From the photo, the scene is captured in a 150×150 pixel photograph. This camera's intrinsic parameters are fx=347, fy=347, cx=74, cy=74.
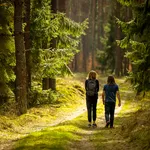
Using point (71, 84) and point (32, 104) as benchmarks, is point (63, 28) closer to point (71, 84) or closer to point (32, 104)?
point (32, 104)

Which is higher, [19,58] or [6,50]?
[6,50]

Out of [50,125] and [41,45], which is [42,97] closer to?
[41,45]

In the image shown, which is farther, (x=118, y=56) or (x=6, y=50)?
(x=118, y=56)

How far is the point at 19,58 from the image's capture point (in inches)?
593

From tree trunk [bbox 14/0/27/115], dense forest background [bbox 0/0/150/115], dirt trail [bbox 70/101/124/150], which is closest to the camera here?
dirt trail [bbox 70/101/124/150]

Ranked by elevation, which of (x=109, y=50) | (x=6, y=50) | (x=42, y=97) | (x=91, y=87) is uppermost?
(x=109, y=50)

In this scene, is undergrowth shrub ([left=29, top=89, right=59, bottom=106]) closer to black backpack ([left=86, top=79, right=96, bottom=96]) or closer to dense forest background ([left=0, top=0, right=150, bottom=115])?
dense forest background ([left=0, top=0, right=150, bottom=115])

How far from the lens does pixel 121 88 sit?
30.0 metres

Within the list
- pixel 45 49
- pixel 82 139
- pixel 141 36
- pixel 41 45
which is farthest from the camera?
pixel 41 45

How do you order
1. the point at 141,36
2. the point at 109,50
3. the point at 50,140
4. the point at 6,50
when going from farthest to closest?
1. the point at 109,50
2. the point at 6,50
3. the point at 141,36
4. the point at 50,140

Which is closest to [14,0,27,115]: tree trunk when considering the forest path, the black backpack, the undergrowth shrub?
the forest path

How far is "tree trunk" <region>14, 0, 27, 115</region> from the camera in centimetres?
1493

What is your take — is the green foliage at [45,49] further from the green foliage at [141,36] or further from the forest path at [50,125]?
the green foliage at [141,36]

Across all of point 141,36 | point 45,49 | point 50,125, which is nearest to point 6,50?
point 45,49
